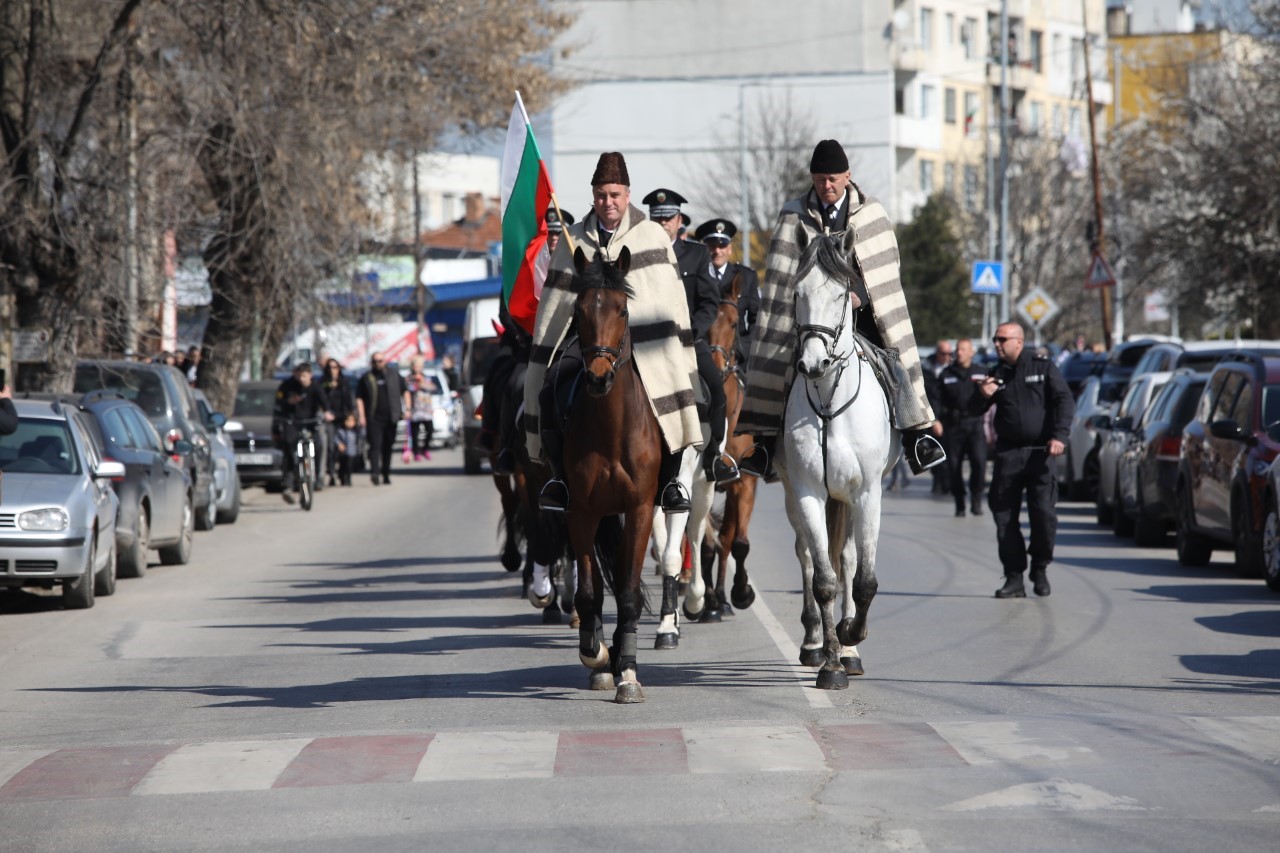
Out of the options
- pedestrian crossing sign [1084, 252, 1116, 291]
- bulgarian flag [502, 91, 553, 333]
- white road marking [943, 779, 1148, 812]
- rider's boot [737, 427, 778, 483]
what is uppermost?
pedestrian crossing sign [1084, 252, 1116, 291]

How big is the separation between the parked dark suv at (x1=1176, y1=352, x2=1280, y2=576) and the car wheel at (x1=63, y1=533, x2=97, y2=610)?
8.86 metres

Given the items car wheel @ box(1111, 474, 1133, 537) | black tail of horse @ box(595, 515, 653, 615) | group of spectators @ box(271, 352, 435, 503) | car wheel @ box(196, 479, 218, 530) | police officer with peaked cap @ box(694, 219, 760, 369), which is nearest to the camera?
black tail of horse @ box(595, 515, 653, 615)

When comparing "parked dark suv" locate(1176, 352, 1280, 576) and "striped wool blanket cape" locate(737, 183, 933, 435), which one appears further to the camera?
"parked dark suv" locate(1176, 352, 1280, 576)

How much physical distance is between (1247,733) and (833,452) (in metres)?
2.54

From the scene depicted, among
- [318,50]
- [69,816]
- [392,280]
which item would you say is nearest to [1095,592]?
[69,816]

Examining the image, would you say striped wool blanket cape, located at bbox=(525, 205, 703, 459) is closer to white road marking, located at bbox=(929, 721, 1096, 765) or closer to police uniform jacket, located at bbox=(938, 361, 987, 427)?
white road marking, located at bbox=(929, 721, 1096, 765)

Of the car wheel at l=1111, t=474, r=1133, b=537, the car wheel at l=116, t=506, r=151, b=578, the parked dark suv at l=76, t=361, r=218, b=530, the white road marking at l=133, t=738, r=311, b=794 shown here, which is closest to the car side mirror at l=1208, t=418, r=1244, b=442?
the car wheel at l=1111, t=474, r=1133, b=537

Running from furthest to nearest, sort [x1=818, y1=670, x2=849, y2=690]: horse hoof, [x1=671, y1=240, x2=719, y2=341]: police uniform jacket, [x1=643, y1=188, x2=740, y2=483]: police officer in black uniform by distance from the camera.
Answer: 1. [x1=671, y1=240, x2=719, y2=341]: police uniform jacket
2. [x1=643, y1=188, x2=740, y2=483]: police officer in black uniform
3. [x1=818, y1=670, x2=849, y2=690]: horse hoof

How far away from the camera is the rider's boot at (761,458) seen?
10984 mm

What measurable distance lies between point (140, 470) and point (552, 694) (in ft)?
29.0

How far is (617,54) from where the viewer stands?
7969cm

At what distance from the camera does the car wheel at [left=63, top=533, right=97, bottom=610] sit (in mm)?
15273

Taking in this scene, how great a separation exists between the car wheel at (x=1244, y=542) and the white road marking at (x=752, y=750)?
27.2 feet

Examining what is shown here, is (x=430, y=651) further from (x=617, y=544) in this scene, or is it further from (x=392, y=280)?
(x=392, y=280)
